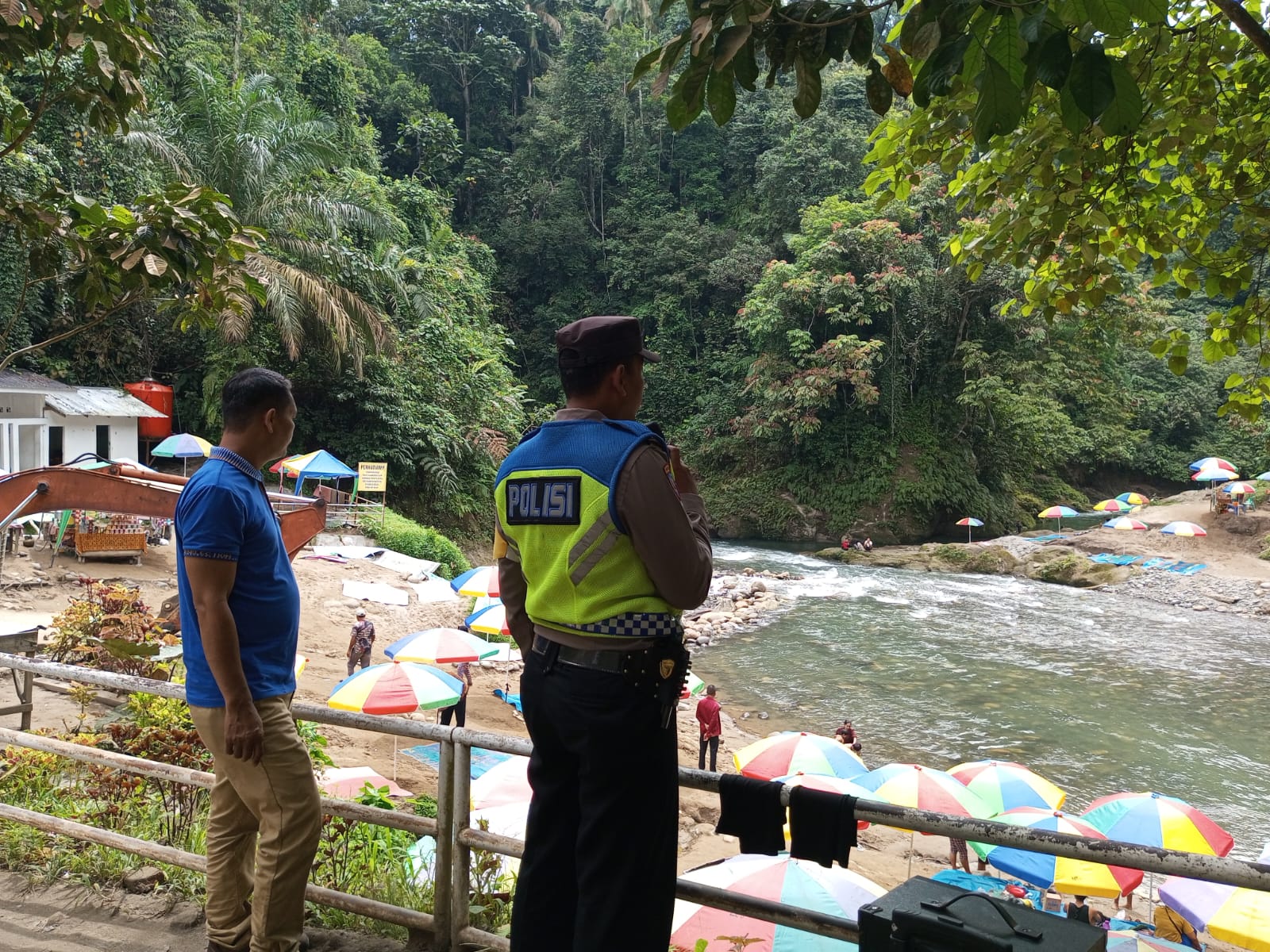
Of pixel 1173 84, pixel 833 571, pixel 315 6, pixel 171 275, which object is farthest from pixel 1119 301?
pixel 315 6

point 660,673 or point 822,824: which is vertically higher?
point 660,673

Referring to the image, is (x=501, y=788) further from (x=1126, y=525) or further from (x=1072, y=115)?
(x=1126, y=525)

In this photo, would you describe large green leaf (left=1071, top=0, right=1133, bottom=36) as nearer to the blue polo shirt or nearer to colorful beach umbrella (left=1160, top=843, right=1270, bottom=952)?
the blue polo shirt

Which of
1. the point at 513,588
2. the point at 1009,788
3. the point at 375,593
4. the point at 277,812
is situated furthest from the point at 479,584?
the point at 513,588

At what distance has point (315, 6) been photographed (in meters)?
34.6

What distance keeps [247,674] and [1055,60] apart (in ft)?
7.77

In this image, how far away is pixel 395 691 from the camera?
29.0 ft

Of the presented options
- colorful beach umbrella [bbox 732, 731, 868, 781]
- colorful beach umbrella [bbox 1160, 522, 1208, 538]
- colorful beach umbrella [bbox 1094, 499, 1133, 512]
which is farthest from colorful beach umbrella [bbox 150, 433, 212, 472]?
colorful beach umbrella [bbox 1094, 499, 1133, 512]

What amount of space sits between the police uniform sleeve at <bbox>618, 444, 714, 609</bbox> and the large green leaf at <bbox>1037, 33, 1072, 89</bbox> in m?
1.02

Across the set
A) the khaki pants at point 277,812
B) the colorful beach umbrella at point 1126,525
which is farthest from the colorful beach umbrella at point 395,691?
the colorful beach umbrella at point 1126,525

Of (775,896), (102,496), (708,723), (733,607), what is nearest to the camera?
(102,496)

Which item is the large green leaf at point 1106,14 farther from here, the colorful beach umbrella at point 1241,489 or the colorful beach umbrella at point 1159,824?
the colorful beach umbrella at point 1241,489

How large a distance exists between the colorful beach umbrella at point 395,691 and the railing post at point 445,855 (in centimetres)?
607

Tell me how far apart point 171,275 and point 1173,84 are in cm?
427
